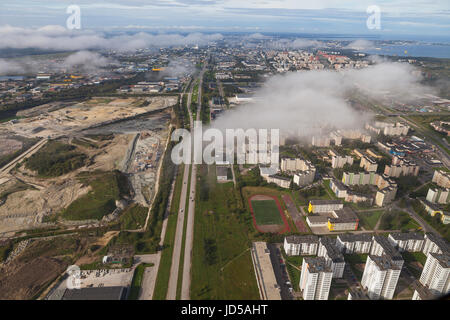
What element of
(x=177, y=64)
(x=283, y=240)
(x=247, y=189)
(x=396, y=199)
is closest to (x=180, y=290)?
(x=283, y=240)

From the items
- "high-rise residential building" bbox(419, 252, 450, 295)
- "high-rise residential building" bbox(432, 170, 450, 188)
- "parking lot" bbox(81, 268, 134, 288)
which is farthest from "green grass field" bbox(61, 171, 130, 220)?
"high-rise residential building" bbox(432, 170, 450, 188)

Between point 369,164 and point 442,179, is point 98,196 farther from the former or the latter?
point 442,179

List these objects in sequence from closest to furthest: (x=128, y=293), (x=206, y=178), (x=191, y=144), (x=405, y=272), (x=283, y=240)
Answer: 1. (x=128, y=293)
2. (x=405, y=272)
3. (x=283, y=240)
4. (x=206, y=178)
5. (x=191, y=144)

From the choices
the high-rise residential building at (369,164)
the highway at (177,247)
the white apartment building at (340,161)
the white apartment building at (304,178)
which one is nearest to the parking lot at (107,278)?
the highway at (177,247)

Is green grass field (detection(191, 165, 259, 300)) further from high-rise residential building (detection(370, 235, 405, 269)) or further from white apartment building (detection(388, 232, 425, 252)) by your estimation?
white apartment building (detection(388, 232, 425, 252))

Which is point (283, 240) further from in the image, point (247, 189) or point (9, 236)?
point (9, 236)
